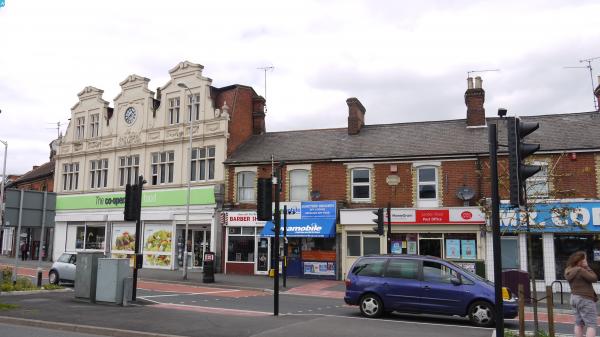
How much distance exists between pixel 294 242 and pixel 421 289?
47.1 ft

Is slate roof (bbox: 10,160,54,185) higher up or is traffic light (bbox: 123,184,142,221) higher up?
slate roof (bbox: 10,160,54,185)

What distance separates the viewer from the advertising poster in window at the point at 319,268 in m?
26.7

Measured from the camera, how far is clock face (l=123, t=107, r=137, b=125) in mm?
35188

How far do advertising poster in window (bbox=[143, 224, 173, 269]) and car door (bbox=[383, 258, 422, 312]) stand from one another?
782 inches

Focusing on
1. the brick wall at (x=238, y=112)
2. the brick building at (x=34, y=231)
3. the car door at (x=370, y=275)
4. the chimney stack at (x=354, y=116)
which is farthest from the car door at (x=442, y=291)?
the brick building at (x=34, y=231)

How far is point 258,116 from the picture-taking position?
33.4m

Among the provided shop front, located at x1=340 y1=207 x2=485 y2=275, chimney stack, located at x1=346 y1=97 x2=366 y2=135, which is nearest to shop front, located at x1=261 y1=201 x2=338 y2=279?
shop front, located at x1=340 y1=207 x2=485 y2=275

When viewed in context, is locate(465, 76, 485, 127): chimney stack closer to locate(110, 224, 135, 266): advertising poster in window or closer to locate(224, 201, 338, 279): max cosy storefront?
locate(224, 201, 338, 279): max cosy storefront

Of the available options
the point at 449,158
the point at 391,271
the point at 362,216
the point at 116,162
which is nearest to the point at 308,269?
the point at 362,216

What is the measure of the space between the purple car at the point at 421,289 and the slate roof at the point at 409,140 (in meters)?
11.9

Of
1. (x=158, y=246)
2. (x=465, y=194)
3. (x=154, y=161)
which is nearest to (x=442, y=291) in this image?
(x=465, y=194)

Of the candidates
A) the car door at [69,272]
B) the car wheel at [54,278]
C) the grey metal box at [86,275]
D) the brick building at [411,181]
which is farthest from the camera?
the brick building at [411,181]

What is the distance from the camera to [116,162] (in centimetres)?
3547

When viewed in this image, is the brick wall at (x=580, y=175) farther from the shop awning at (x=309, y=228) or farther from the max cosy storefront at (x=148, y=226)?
the max cosy storefront at (x=148, y=226)
